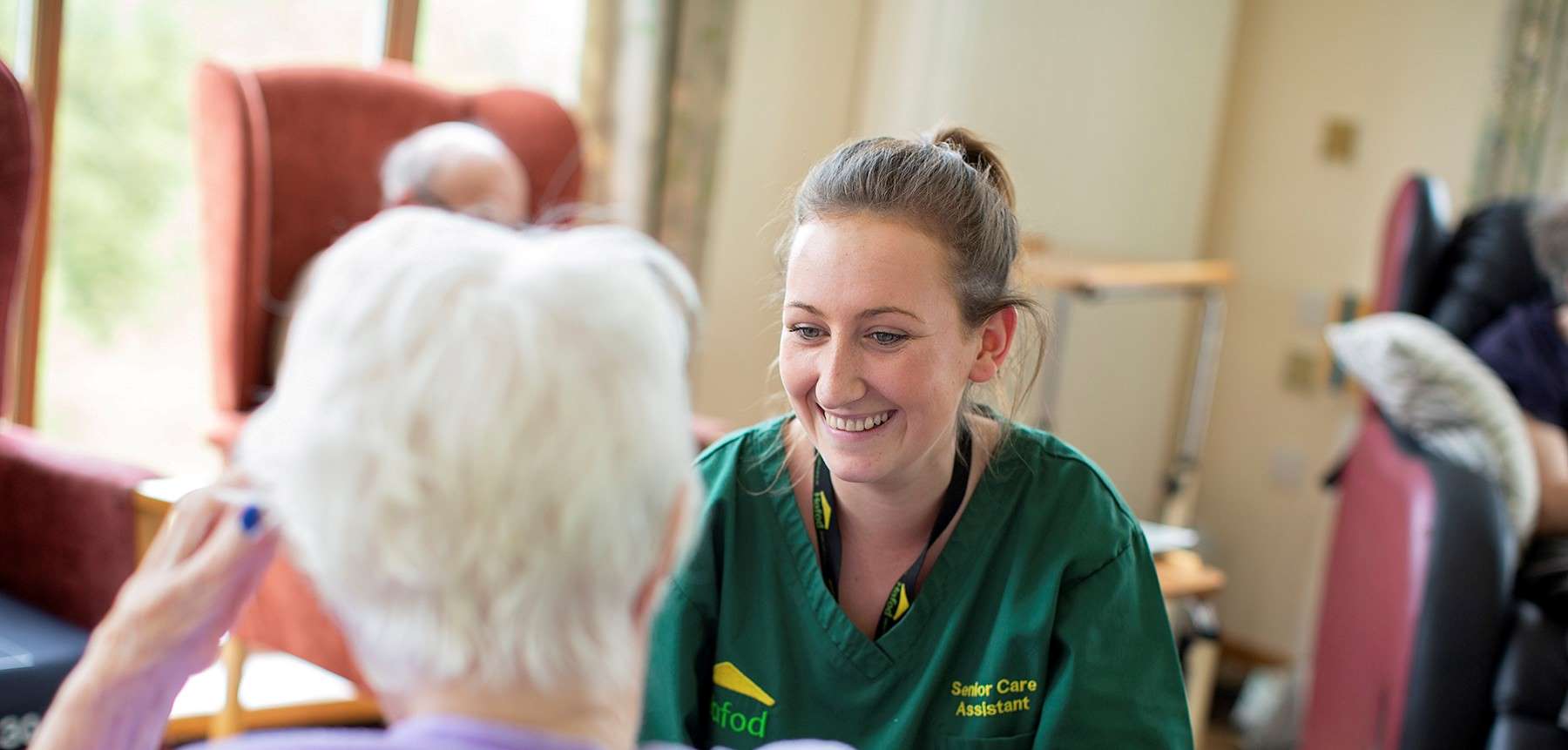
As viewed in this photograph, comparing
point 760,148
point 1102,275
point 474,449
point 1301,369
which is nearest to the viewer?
point 474,449

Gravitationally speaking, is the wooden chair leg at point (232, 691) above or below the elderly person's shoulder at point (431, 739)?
below

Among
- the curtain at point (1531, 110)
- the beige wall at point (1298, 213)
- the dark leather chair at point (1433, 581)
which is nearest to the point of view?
the dark leather chair at point (1433, 581)

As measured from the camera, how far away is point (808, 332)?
4.82ft

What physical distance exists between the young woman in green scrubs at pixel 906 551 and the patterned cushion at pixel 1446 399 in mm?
1448

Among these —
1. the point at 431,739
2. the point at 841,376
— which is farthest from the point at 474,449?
the point at 841,376

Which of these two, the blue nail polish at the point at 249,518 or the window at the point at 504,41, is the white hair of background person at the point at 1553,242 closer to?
the window at the point at 504,41

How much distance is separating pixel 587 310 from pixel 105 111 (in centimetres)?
255

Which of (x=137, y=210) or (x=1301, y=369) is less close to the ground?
(x=137, y=210)

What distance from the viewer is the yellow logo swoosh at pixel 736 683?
1451 millimetres

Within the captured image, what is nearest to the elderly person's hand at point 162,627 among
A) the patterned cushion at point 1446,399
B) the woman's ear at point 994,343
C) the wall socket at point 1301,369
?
the woman's ear at point 994,343

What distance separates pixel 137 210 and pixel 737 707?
2.14m

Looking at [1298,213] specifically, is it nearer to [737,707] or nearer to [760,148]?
[760,148]

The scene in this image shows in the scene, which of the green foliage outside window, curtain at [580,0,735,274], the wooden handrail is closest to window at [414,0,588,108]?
curtain at [580,0,735,274]

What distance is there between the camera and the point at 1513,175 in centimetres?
356
